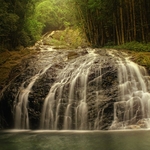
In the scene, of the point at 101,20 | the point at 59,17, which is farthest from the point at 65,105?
the point at 59,17

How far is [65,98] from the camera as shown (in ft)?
32.0

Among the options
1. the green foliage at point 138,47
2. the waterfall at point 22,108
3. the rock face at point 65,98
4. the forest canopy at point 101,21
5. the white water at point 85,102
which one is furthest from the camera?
the forest canopy at point 101,21

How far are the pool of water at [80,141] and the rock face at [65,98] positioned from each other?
2.80ft

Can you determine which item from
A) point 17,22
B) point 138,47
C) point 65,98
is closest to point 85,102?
point 65,98

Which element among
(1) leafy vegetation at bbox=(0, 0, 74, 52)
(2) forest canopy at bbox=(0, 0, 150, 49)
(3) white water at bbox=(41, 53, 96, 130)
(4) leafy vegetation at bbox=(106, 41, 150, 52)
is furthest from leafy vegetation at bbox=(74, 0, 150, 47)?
(3) white water at bbox=(41, 53, 96, 130)

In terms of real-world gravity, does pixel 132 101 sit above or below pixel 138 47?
below

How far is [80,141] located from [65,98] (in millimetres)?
3107

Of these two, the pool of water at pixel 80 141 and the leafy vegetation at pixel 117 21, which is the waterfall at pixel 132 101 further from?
the leafy vegetation at pixel 117 21

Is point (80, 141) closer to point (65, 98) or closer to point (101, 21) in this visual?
point (65, 98)

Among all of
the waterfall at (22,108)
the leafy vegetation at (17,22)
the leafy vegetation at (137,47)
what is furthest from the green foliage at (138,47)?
the leafy vegetation at (17,22)

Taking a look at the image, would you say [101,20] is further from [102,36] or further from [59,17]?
[59,17]

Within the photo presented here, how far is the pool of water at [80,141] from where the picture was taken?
20.5 ft

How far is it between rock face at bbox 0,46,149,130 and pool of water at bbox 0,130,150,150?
0.85m

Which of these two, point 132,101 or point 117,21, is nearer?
point 132,101
